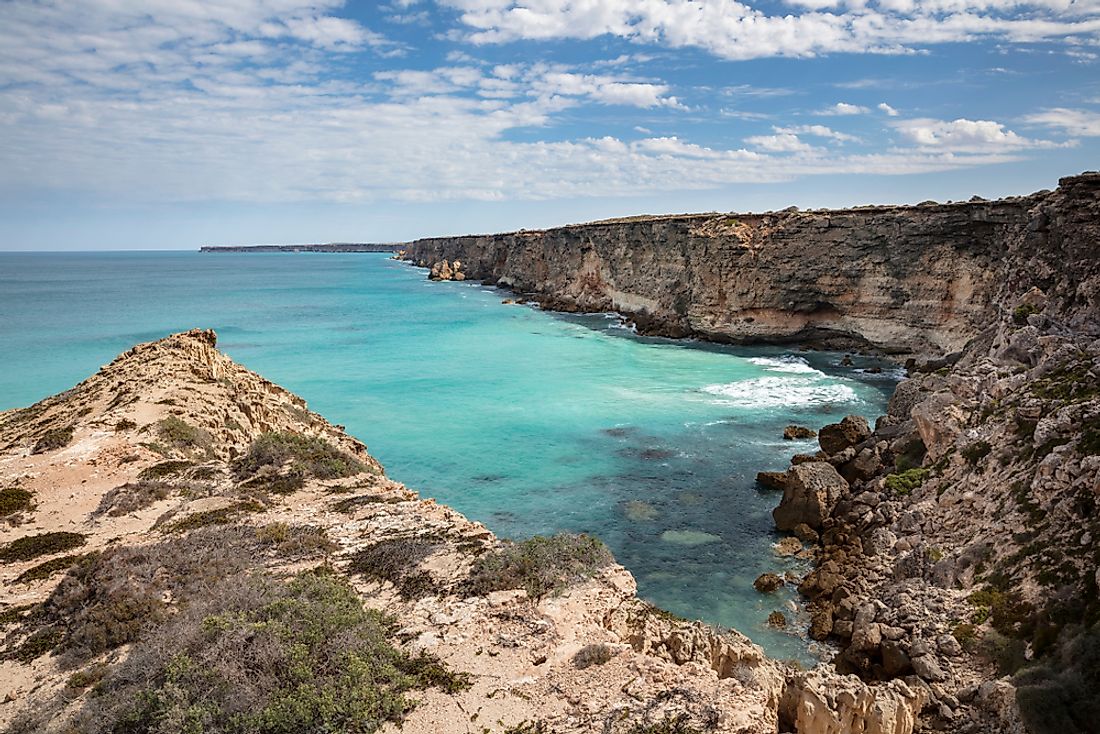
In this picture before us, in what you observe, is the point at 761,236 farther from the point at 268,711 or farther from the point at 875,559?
the point at 268,711

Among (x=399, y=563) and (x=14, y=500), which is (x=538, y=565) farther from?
(x=14, y=500)

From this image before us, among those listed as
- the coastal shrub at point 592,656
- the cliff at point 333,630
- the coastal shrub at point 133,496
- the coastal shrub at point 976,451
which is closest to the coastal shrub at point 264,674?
the cliff at point 333,630

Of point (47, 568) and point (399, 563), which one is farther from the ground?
point (399, 563)

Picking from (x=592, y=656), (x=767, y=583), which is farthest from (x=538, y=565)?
(x=767, y=583)

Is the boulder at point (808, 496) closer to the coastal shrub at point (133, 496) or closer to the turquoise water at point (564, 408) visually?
the turquoise water at point (564, 408)

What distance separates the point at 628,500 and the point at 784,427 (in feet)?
35.1

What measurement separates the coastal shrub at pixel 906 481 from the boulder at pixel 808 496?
1444 mm

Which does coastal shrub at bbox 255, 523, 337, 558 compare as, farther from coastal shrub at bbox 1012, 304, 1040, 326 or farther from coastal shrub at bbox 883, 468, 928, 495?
coastal shrub at bbox 1012, 304, 1040, 326

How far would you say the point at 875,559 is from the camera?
15.6 metres

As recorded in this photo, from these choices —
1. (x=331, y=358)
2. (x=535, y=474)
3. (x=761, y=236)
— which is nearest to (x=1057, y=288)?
(x=535, y=474)

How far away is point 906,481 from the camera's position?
1786 cm

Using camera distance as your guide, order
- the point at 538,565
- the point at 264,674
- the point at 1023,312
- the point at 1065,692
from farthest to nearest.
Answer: the point at 1023,312 < the point at 538,565 < the point at 1065,692 < the point at 264,674

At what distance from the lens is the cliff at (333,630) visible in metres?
6.89

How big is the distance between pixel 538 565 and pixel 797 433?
19996 mm
